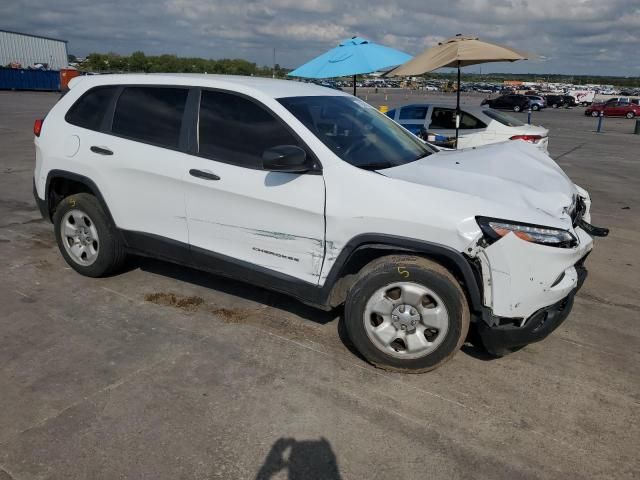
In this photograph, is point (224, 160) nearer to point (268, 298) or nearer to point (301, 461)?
point (268, 298)

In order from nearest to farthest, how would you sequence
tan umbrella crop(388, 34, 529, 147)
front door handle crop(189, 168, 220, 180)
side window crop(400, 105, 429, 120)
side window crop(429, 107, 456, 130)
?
front door handle crop(189, 168, 220, 180) → tan umbrella crop(388, 34, 529, 147) → side window crop(429, 107, 456, 130) → side window crop(400, 105, 429, 120)

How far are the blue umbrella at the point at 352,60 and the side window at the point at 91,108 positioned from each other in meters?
4.73

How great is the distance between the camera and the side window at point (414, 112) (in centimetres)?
1120

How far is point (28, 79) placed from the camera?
1761 inches

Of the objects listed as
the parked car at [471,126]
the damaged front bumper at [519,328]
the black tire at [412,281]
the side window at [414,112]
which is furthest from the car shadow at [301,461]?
the side window at [414,112]

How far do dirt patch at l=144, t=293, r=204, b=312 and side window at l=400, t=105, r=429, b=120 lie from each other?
8167 mm

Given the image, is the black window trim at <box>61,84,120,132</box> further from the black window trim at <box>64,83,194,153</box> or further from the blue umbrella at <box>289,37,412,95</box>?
the blue umbrella at <box>289,37,412,95</box>

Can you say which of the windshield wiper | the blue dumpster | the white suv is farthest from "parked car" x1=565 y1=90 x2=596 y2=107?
the windshield wiper

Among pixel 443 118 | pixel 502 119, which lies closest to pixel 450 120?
pixel 443 118

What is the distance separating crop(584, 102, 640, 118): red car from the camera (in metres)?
37.2

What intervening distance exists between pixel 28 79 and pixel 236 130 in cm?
4941

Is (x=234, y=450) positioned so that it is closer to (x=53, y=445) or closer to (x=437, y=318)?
(x=53, y=445)

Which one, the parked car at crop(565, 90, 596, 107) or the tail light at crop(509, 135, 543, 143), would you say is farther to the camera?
the parked car at crop(565, 90, 596, 107)

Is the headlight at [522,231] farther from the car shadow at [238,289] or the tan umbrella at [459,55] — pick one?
the tan umbrella at [459,55]
